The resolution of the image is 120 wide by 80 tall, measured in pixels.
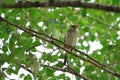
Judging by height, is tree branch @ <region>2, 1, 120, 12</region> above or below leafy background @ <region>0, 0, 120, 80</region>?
below

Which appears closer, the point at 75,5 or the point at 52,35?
the point at 75,5

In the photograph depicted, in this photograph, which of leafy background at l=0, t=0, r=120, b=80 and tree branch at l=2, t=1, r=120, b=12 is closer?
tree branch at l=2, t=1, r=120, b=12

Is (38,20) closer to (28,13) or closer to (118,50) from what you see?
(28,13)

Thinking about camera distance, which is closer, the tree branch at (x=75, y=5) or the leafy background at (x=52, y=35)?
the tree branch at (x=75, y=5)

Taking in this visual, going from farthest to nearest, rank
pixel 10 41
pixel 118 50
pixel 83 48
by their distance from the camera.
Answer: pixel 83 48 < pixel 118 50 < pixel 10 41

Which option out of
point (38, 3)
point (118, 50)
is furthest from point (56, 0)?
point (118, 50)

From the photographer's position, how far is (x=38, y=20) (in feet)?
15.2

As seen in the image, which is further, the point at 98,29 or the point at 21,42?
the point at 98,29

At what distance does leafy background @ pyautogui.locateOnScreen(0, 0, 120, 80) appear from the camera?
14.5 ft

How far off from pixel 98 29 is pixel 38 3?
160 inches

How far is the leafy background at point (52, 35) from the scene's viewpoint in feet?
14.5

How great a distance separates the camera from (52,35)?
12.9 feet

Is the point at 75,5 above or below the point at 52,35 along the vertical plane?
below

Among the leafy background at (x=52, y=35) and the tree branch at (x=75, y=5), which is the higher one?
the leafy background at (x=52, y=35)
